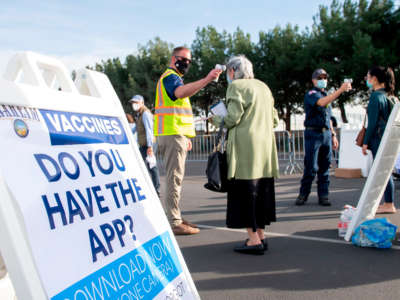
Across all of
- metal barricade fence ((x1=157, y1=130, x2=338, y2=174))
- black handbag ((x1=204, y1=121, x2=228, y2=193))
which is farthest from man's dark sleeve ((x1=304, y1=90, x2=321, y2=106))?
metal barricade fence ((x1=157, y1=130, x2=338, y2=174))

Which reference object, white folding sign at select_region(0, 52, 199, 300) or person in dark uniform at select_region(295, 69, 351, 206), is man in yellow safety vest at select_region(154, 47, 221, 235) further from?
white folding sign at select_region(0, 52, 199, 300)

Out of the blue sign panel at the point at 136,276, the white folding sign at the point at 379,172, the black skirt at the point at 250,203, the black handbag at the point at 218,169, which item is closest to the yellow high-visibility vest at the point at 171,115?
the black handbag at the point at 218,169

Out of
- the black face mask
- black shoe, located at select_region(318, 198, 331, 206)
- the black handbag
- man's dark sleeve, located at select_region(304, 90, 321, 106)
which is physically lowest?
black shoe, located at select_region(318, 198, 331, 206)

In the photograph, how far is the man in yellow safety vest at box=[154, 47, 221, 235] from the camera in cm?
421

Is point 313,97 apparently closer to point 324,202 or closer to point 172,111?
point 324,202

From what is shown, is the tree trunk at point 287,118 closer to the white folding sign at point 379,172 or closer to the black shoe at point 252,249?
the white folding sign at point 379,172

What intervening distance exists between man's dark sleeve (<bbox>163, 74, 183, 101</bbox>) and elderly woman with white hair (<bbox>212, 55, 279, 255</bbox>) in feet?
2.29

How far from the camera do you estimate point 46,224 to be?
4.32ft

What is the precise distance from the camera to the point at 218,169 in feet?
11.3

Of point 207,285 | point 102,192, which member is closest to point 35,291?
point 102,192

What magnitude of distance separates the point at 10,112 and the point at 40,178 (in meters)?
0.26

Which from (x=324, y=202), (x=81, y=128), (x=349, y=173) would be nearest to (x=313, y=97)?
(x=324, y=202)

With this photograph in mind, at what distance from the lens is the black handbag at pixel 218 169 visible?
134 inches

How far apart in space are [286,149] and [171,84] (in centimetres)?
1003
